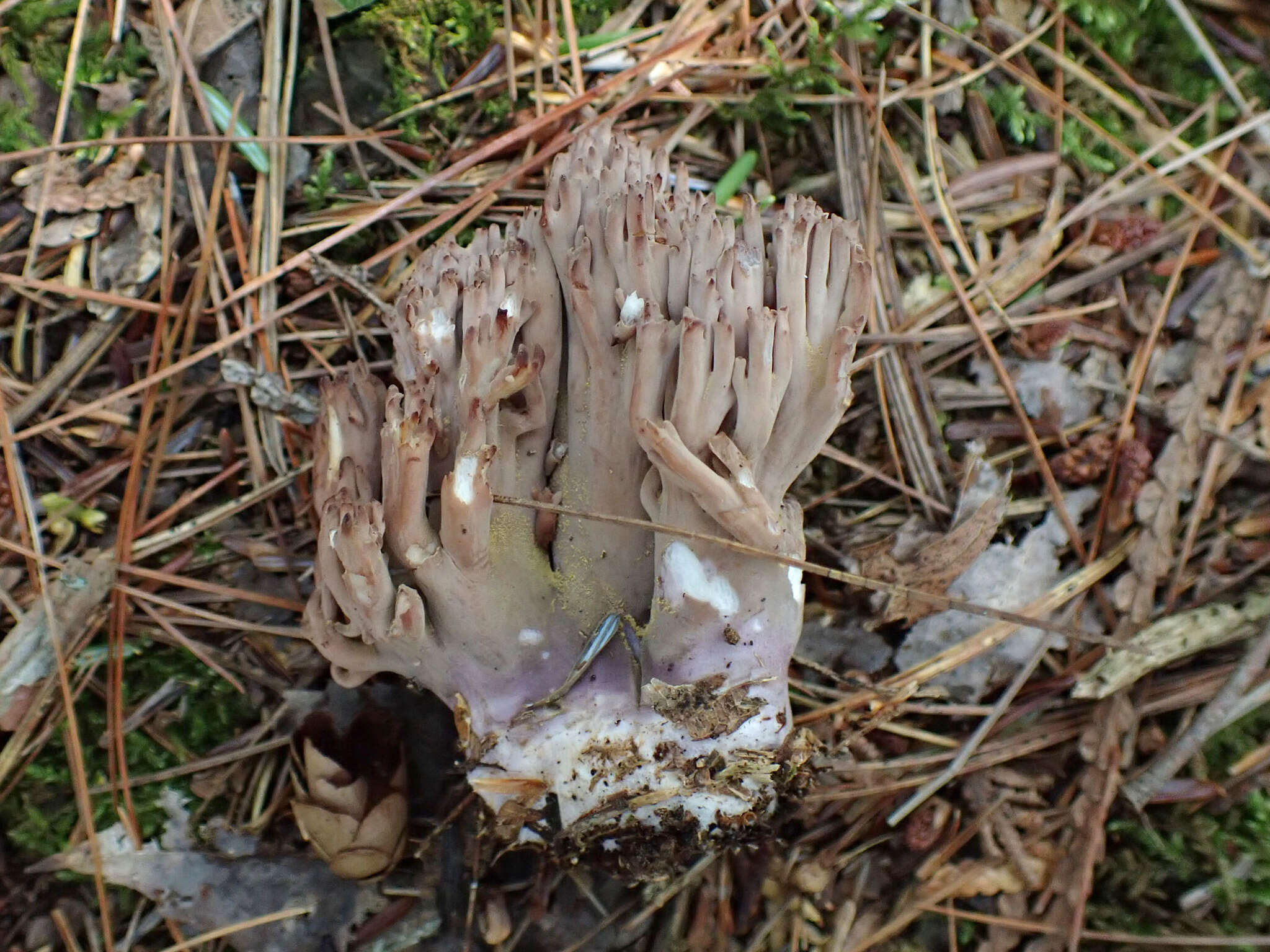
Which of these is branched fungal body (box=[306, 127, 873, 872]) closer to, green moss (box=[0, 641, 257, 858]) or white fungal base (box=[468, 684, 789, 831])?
white fungal base (box=[468, 684, 789, 831])

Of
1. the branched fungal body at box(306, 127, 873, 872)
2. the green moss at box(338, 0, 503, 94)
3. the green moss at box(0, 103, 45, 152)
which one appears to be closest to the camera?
the branched fungal body at box(306, 127, 873, 872)

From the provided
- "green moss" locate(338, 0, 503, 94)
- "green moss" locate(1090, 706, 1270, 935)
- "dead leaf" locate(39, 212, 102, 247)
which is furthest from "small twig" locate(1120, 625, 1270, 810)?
"dead leaf" locate(39, 212, 102, 247)

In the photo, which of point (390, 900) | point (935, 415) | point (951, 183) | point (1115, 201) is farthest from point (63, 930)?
point (1115, 201)

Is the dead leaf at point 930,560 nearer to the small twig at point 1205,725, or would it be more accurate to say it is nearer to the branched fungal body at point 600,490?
the branched fungal body at point 600,490

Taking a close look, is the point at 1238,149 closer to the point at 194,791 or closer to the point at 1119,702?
the point at 1119,702

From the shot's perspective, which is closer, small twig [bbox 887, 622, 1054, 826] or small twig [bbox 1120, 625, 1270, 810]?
small twig [bbox 1120, 625, 1270, 810]

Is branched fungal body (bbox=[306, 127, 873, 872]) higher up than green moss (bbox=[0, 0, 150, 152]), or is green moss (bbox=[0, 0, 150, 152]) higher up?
green moss (bbox=[0, 0, 150, 152])

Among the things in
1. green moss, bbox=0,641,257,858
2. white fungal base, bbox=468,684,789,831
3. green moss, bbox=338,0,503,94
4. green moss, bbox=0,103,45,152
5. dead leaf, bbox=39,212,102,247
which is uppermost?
green moss, bbox=338,0,503,94
